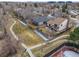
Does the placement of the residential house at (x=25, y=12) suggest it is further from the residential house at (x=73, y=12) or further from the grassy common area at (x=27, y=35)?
the residential house at (x=73, y=12)

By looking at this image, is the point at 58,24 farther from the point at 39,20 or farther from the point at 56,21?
the point at 39,20

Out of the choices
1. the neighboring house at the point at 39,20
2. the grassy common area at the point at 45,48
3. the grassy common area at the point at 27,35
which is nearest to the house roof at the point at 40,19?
the neighboring house at the point at 39,20

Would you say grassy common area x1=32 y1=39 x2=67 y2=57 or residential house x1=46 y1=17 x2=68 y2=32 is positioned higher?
residential house x1=46 y1=17 x2=68 y2=32

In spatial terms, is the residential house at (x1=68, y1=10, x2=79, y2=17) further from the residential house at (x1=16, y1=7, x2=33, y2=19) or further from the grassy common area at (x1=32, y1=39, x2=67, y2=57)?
the residential house at (x1=16, y1=7, x2=33, y2=19)

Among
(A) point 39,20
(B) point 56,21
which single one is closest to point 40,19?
(A) point 39,20

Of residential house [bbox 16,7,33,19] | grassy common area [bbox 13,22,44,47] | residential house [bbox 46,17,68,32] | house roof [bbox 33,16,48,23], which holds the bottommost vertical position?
grassy common area [bbox 13,22,44,47]

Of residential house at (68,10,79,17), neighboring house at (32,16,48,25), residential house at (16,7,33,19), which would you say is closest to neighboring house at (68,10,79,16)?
residential house at (68,10,79,17)
